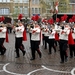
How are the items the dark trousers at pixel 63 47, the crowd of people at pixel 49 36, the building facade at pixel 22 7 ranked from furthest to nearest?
the building facade at pixel 22 7 < the crowd of people at pixel 49 36 < the dark trousers at pixel 63 47

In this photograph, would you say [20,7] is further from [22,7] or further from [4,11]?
[4,11]

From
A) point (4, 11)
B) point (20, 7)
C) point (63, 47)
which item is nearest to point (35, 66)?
point (63, 47)

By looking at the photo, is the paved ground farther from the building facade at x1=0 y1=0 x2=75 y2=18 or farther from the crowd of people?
the building facade at x1=0 y1=0 x2=75 y2=18

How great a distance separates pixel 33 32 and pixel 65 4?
123 ft

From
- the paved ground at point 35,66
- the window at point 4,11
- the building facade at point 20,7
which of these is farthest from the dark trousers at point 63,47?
the window at point 4,11

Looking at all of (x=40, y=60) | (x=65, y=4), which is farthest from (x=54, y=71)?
(x=65, y=4)

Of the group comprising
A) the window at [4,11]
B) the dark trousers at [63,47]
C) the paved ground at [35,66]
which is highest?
the dark trousers at [63,47]

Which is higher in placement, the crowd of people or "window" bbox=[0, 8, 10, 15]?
the crowd of people

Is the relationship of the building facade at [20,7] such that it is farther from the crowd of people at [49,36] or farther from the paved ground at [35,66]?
the paved ground at [35,66]

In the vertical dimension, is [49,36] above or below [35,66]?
above

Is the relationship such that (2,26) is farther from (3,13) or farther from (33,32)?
(3,13)

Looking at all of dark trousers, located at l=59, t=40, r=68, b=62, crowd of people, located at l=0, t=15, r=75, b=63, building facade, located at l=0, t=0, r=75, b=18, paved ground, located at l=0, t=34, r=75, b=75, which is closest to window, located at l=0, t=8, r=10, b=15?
building facade, located at l=0, t=0, r=75, b=18

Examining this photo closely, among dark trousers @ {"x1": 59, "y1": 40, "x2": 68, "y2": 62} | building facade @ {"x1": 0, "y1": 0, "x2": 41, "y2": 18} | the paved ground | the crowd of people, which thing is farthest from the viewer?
building facade @ {"x1": 0, "y1": 0, "x2": 41, "y2": 18}

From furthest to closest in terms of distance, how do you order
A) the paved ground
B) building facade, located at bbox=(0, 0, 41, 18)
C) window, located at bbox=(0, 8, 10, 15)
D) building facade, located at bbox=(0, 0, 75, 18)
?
building facade, located at bbox=(0, 0, 41, 18) → building facade, located at bbox=(0, 0, 75, 18) → window, located at bbox=(0, 8, 10, 15) → the paved ground
